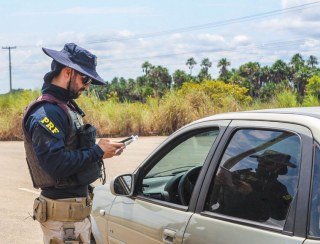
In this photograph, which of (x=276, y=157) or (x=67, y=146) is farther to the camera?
(x=67, y=146)

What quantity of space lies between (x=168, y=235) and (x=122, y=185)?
79 centimetres

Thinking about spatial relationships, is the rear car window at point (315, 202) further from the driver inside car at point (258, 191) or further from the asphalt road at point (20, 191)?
the asphalt road at point (20, 191)

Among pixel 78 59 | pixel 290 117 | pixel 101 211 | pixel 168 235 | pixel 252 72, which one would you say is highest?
pixel 252 72

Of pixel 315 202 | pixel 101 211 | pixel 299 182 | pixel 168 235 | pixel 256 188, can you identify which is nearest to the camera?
pixel 315 202

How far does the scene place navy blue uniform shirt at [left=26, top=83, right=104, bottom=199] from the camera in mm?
3369

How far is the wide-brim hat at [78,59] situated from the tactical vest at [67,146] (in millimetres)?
250

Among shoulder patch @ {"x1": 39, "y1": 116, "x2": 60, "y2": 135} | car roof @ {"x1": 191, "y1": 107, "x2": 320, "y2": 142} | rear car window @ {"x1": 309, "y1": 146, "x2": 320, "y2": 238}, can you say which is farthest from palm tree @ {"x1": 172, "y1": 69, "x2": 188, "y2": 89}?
rear car window @ {"x1": 309, "y1": 146, "x2": 320, "y2": 238}

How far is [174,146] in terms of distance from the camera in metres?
3.55

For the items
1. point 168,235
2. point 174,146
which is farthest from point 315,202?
point 174,146

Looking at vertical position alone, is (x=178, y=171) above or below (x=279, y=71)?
below

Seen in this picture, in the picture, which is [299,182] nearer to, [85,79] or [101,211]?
[85,79]

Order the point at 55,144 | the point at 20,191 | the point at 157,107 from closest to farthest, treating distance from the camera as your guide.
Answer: the point at 55,144
the point at 20,191
the point at 157,107

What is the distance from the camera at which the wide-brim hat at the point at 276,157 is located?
266 centimetres

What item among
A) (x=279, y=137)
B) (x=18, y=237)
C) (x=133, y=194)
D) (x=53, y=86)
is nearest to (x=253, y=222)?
(x=279, y=137)
